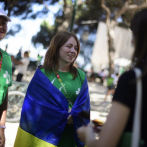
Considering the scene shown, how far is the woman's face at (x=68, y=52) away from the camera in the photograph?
254 cm

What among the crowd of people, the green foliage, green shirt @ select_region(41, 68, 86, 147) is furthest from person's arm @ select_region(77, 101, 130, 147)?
the green foliage

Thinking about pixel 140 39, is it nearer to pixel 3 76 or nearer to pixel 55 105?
pixel 3 76

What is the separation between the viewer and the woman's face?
254cm

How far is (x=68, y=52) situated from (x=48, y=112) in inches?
27.7

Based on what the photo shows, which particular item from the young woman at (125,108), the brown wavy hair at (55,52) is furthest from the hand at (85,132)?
the brown wavy hair at (55,52)

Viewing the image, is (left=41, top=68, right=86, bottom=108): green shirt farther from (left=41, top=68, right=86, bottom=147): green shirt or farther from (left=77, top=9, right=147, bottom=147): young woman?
(left=77, top=9, right=147, bottom=147): young woman

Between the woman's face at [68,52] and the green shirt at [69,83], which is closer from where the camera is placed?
the green shirt at [69,83]

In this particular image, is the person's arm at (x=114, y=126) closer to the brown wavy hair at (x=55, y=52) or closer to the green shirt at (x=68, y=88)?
the green shirt at (x=68, y=88)

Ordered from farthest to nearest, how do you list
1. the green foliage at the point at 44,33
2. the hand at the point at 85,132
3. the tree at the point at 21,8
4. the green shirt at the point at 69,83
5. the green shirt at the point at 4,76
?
the green foliage at the point at 44,33, the tree at the point at 21,8, the green shirt at the point at 69,83, the green shirt at the point at 4,76, the hand at the point at 85,132

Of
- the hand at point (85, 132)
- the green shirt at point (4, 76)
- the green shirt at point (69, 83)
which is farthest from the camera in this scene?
the green shirt at point (69, 83)

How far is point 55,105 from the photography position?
2.29 m

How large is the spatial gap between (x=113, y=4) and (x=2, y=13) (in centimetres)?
1632

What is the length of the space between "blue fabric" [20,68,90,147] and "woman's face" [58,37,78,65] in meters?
0.31

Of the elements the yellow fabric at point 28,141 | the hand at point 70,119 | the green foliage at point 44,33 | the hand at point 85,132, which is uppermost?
the green foliage at point 44,33
